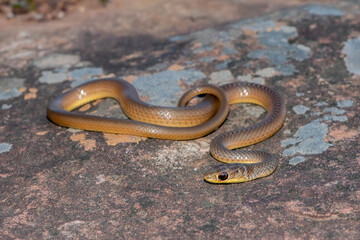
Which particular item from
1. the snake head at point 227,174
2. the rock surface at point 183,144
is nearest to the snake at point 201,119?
the snake head at point 227,174

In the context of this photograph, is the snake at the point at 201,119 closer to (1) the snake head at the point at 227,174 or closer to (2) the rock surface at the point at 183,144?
(1) the snake head at the point at 227,174

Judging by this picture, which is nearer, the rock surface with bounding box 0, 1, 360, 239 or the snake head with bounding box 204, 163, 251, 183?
the rock surface with bounding box 0, 1, 360, 239

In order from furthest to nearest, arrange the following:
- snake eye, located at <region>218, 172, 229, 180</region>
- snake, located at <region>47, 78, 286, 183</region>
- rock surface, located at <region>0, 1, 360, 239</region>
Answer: snake, located at <region>47, 78, 286, 183</region>
snake eye, located at <region>218, 172, 229, 180</region>
rock surface, located at <region>0, 1, 360, 239</region>

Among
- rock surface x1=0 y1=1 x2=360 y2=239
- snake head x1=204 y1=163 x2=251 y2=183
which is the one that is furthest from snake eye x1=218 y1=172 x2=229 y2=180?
Answer: rock surface x1=0 y1=1 x2=360 y2=239

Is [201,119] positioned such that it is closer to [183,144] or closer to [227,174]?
[183,144]

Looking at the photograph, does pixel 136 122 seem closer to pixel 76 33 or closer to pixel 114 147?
pixel 114 147

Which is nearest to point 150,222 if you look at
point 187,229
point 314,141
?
point 187,229

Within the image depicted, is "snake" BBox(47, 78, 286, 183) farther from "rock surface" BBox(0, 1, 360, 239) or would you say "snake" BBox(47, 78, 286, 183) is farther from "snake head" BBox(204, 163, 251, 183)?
"rock surface" BBox(0, 1, 360, 239)
